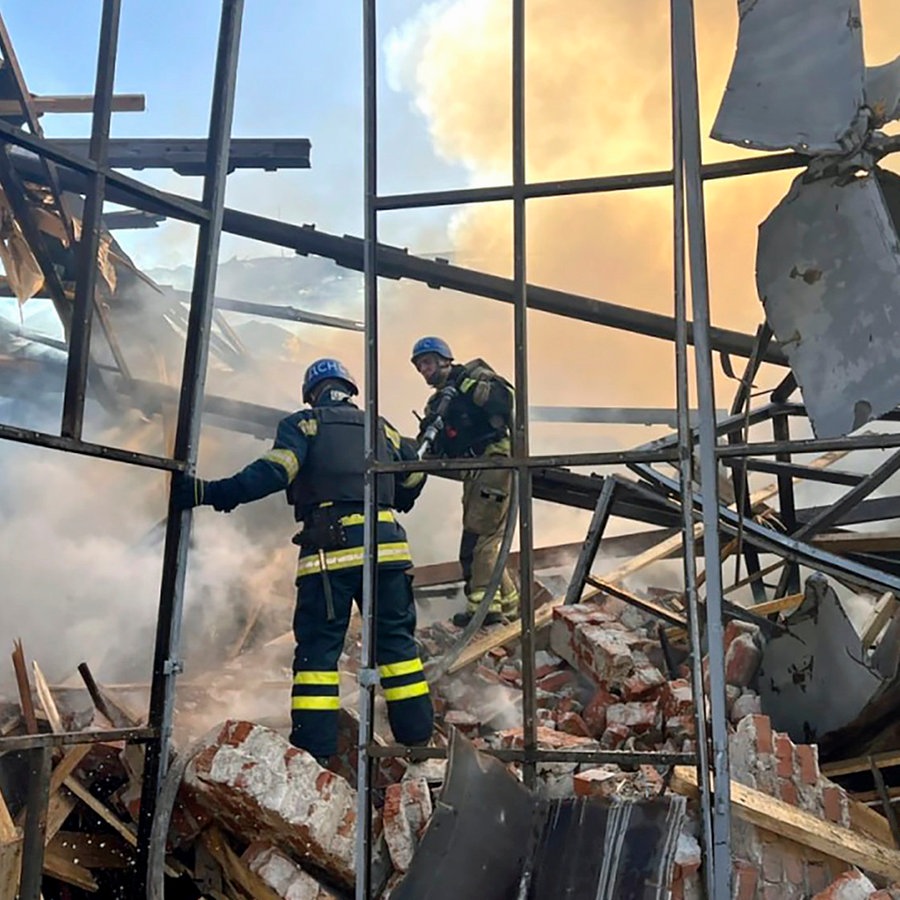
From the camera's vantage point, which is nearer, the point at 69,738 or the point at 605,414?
the point at 69,738

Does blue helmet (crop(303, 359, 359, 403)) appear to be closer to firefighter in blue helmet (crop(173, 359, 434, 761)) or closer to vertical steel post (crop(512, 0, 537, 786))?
firefighter in blue helmet (crop(173, 359, 434, 761))

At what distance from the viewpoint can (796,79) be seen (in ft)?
8.13

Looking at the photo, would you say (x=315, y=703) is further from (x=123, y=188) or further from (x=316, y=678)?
(x=123, y=188)

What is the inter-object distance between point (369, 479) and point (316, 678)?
128 cm

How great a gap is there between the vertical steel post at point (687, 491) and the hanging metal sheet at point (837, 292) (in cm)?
24

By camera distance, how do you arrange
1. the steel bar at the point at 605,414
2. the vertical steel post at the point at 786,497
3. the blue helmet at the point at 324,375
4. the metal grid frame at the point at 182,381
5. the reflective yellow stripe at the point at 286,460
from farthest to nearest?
the steel bar at the point at 605,414, the vertical steel post at the point at 786,497, the blue helmet at the point at 324,375, the reflective yellow stripe at the point at 286,460, the metal grid frame at the point at 182,381

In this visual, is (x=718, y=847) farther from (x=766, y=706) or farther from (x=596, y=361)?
(x=596, y=361)

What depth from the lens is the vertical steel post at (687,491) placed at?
2.35m

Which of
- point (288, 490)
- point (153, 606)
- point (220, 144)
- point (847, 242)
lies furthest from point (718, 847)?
point (153, 606)

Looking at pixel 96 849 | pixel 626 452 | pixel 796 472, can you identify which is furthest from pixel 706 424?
pixel 796 472

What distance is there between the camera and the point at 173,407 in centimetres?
628

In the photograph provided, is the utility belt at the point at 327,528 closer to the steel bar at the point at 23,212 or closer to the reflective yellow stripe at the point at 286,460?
the reflective yellow stripe at the point at 286,460

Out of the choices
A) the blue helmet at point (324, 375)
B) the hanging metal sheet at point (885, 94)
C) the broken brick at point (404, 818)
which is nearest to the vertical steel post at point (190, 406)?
the broken brick at point (404, 818)

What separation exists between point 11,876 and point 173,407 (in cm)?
416
